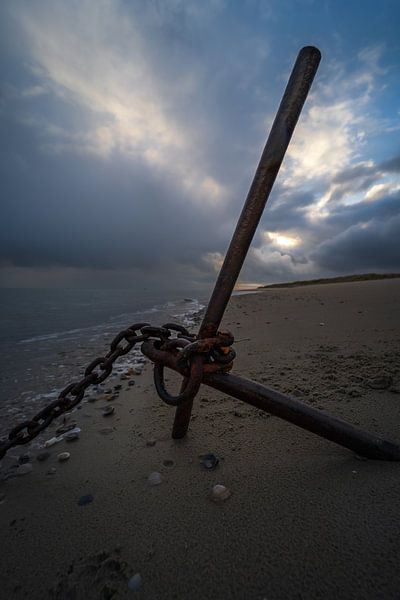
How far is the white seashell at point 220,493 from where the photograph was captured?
4.53 feet

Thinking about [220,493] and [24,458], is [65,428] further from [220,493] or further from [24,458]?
[220,493]

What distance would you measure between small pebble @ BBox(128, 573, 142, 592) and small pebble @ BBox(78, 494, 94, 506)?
56cm

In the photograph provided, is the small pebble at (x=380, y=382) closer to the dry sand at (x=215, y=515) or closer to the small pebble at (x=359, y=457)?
the dry sand at (x=215, y=515)

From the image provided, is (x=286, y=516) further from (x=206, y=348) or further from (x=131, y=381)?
(x=131, y=381)

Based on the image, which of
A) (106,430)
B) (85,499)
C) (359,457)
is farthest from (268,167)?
(106,430)

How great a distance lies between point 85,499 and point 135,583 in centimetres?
63

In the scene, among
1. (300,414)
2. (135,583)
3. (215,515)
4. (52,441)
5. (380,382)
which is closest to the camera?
(135,583)

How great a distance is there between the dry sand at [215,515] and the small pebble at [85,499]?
0.09ft

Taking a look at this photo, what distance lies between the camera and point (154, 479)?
5.21 ft

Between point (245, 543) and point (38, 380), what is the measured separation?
4.04 m

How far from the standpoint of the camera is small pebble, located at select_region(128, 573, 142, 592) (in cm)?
101

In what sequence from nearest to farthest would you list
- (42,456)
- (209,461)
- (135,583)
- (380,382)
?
(135,583), (209,461), (42,456), (380,382)

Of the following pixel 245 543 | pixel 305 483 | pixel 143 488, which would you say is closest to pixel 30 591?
pixel 143 488

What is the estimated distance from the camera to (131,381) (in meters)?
3.66
